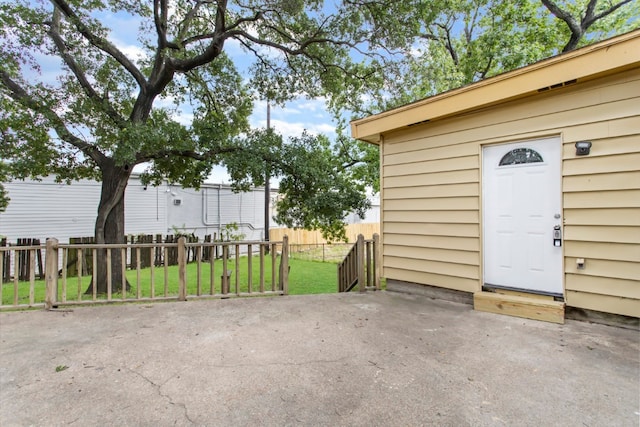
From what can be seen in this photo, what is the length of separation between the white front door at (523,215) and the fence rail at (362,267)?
170cm

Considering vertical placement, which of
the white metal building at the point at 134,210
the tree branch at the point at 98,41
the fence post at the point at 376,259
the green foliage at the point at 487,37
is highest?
the green foliage at the point at 487,37

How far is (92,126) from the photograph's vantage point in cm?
600

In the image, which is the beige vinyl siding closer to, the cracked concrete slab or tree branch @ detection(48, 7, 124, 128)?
the cracked concrete slab

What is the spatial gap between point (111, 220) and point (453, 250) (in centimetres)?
663

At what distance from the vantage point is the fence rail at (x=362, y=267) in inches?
197

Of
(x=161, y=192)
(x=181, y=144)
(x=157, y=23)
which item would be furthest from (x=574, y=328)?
(x=161, y=192)

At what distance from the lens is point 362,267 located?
498cm

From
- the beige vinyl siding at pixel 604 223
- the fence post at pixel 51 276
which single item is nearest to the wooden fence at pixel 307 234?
the fence post at pixel 51 276

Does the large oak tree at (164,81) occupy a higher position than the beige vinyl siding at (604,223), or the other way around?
the large oak tree at (164,81)

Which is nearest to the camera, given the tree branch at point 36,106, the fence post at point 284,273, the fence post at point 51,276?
the fence post at point 51,276

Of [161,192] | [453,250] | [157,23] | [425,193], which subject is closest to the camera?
[453,250]

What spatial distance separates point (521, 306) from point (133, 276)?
902 cm

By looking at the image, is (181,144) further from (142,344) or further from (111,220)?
(142,344)

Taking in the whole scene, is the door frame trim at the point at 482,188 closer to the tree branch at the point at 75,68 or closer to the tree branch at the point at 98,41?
the tree branch at the point at 75,68
